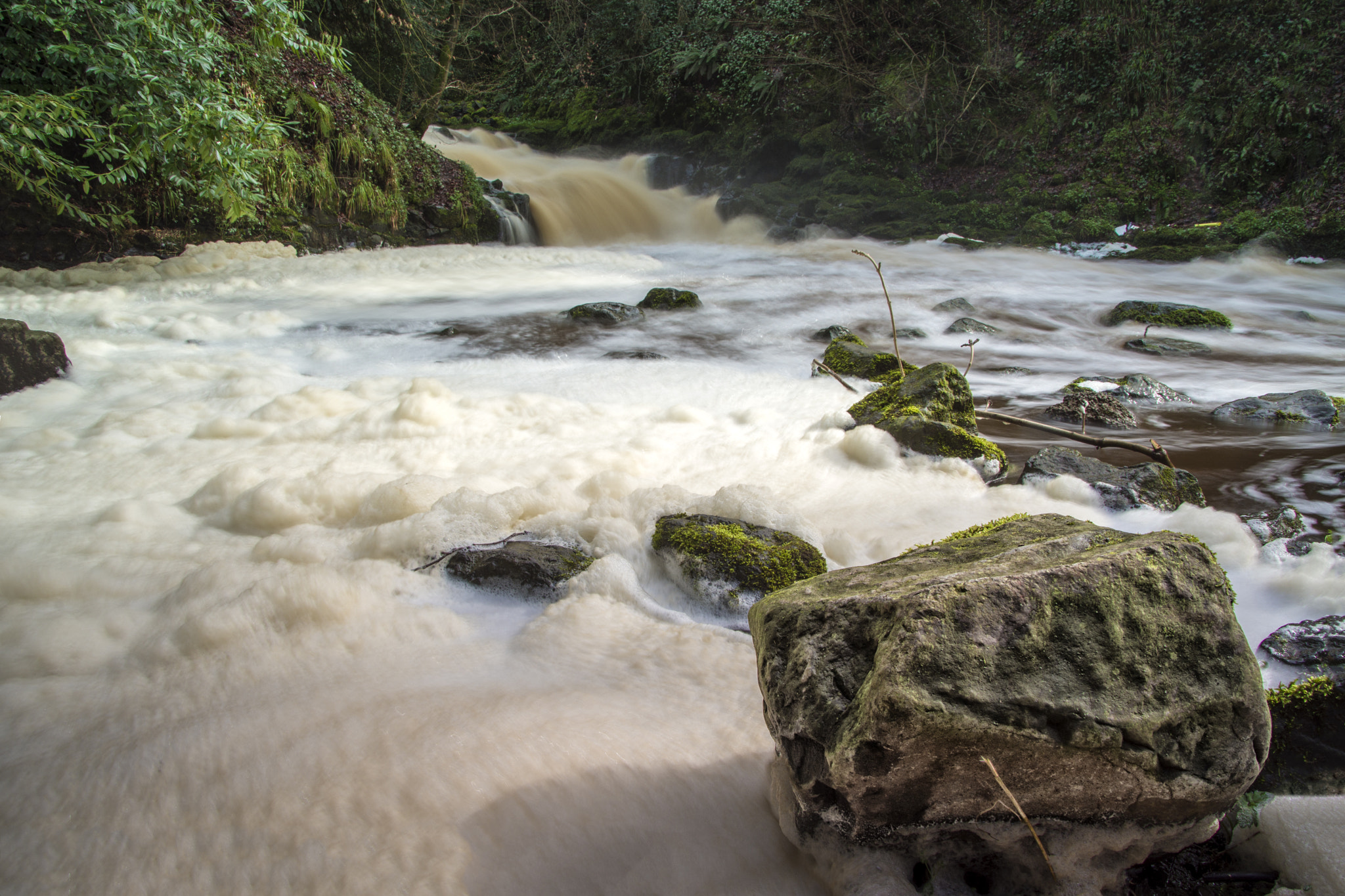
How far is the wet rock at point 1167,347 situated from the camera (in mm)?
7141

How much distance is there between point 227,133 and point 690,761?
739 centimetres

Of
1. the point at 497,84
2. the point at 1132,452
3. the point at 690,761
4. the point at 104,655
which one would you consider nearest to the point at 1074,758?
the point at 690,761

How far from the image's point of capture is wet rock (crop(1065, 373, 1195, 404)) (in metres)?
5.21

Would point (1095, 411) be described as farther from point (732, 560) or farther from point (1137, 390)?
point (732, 560)

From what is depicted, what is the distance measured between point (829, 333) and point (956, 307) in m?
2.59

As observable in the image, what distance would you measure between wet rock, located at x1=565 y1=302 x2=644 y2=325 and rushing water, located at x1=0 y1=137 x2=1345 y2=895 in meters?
0.98

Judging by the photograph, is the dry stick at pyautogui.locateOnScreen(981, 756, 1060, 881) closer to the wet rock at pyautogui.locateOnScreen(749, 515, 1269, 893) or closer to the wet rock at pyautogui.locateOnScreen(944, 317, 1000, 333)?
the wet rock at pyautogui.locateOnScreen(749, 515, 1269, 893)

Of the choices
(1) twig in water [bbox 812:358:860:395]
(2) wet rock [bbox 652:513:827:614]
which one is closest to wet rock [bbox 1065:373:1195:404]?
A: (1) twig in water [bbox 812:358:860:395]

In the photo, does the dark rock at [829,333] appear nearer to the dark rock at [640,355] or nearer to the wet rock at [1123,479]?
the dark rock at [640,355]

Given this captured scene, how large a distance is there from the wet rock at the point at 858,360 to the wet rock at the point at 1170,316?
4.53m

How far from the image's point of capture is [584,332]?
727 centimetres

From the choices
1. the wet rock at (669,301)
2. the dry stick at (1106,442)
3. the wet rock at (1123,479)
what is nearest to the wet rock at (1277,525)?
the wet rock at (1123,479)

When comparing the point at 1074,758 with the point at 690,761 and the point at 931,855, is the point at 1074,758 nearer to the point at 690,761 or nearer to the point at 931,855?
the point at 931,855

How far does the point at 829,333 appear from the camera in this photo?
7.38 m
